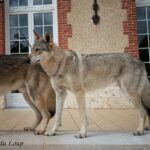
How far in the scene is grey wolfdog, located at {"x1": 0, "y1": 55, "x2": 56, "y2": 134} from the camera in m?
5.06

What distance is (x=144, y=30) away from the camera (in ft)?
33.7

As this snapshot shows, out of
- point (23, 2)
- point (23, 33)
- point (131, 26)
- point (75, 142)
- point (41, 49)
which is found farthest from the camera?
point (23, 2)

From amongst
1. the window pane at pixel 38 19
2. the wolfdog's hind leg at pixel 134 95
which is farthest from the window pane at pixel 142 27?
the wolfdog's hind leg at pixel 134 95

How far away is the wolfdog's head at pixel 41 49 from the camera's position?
15.4ft

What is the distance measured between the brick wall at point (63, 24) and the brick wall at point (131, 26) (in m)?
1.72

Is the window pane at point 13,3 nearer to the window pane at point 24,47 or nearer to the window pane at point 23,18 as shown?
the window pane at point 23,18

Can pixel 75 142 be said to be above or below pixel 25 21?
below

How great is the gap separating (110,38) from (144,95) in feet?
16.4

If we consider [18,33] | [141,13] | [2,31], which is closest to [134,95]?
[141,13]

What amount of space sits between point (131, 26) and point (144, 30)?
746 millimetres

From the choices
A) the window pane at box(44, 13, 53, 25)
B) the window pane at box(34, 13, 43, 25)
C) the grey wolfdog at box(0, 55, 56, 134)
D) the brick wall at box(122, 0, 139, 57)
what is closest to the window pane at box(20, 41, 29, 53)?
the window pane at box(34, 13, 43, 25)

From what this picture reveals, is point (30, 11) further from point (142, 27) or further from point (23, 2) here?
point (142, 27)

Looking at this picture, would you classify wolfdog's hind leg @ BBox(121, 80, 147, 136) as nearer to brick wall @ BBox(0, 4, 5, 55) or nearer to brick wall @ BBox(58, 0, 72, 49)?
brick wall @ BBox(58, 0, 72, 49)

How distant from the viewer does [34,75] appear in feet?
16.6
